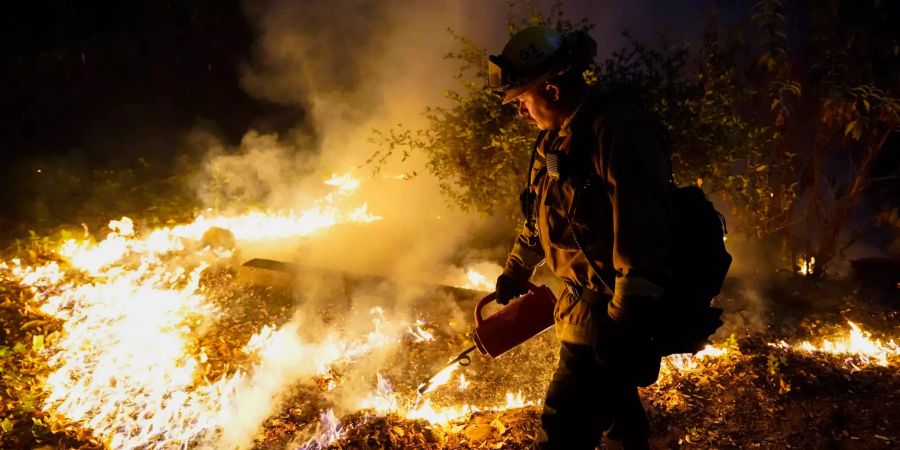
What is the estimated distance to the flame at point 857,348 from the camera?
493cm

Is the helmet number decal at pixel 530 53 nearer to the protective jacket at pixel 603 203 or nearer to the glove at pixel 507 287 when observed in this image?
the protective jacket at pixel 603 203

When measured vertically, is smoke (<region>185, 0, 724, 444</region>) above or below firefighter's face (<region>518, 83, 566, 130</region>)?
above

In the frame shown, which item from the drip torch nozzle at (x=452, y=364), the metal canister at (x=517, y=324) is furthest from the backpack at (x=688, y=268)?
the drip torch nozzle at (x=452, y=364)

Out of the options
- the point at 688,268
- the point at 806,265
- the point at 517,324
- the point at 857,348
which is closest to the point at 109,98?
the point at 517,324

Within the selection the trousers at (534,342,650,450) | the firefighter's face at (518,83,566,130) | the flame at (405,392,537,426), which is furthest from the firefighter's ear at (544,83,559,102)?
the flame at (405,392,537,426)

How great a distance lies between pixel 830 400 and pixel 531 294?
9.51 ft

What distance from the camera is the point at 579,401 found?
2.76 metres

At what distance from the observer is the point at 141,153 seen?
36.2 ft

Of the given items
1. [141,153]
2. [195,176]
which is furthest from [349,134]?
[141,153]

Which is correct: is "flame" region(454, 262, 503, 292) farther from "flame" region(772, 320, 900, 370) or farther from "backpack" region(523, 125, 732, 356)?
"backpack" region(523, 125, 732, 356)

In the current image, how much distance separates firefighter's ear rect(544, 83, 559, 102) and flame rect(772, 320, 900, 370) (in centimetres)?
416

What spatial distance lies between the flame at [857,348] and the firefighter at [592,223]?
3.36 metres

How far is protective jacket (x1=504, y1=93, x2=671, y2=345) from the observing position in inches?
89.4

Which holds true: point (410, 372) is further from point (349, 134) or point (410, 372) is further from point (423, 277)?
point (349, 134)
